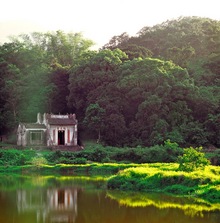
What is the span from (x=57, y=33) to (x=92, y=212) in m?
50.8

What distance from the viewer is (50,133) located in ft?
150

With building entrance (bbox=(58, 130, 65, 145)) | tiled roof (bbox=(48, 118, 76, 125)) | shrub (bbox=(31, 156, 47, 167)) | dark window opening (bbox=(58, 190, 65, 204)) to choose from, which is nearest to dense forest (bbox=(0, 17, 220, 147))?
tiled roof (bbox=(48, 118, 76, 125))

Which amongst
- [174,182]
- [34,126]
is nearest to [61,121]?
[34,126]

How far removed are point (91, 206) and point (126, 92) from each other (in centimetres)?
2792

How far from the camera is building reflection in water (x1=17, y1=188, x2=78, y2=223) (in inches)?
679

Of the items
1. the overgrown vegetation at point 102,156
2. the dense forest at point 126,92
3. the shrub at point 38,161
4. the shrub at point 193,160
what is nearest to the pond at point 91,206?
the shrub at point 193,160

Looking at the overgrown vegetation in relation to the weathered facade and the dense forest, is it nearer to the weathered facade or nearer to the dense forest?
the dense forest

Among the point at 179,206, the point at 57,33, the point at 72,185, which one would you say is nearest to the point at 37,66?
the point at 57,33

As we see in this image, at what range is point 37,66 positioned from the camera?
5672 centimetres

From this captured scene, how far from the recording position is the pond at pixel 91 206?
54.9ft

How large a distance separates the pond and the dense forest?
727 inches

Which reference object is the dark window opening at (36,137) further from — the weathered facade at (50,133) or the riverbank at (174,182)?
the riverbank at (174,182)

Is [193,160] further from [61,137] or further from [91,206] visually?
[61,137]

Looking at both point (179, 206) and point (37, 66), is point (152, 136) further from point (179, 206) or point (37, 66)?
point (179, 206)
